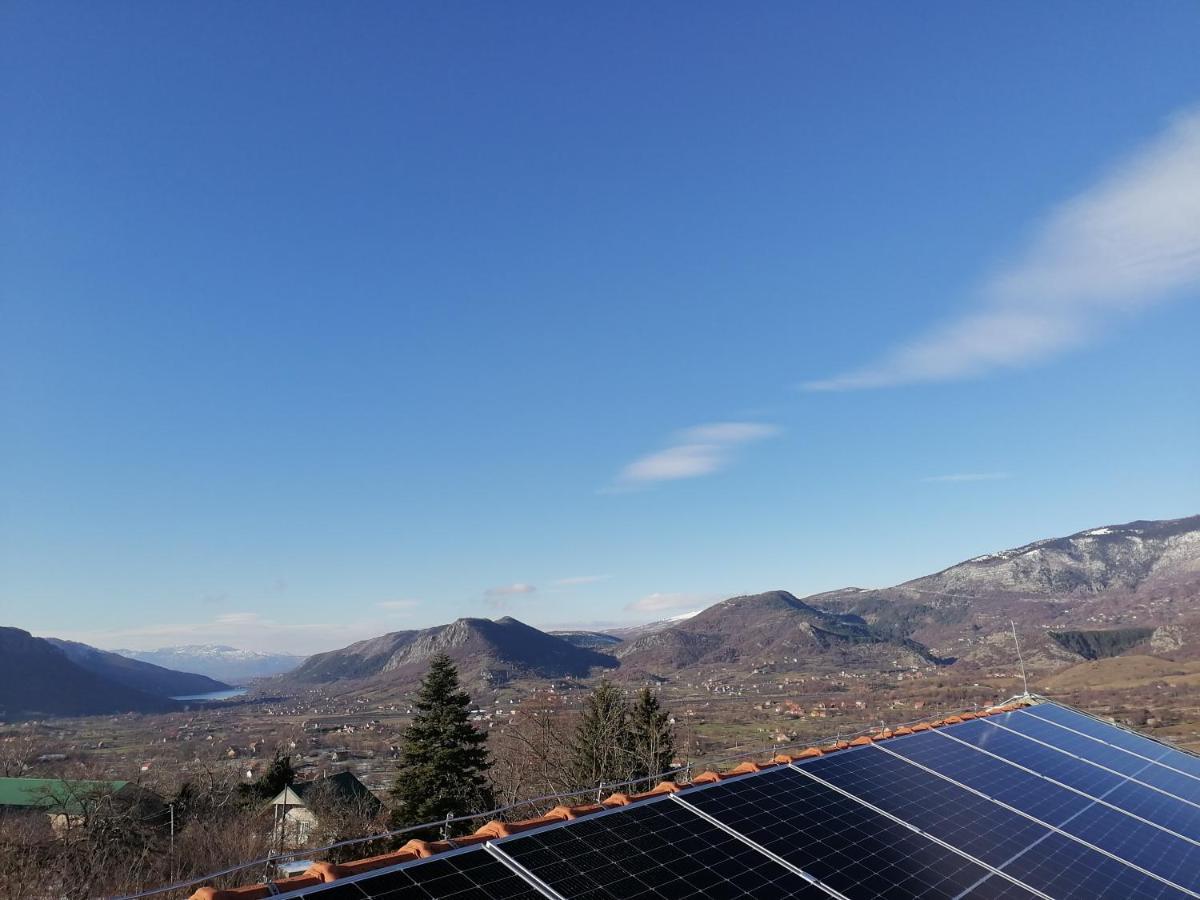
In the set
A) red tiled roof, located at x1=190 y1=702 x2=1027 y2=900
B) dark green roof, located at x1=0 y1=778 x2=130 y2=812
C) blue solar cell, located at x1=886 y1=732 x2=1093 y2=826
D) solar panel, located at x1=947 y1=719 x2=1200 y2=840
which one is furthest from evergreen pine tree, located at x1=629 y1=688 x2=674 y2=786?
red tiled roof, located at x1=190 y1=702 x2=1027 y2=900

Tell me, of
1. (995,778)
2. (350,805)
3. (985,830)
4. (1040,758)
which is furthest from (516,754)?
(985,830)

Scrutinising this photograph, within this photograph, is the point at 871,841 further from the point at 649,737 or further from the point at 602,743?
the point at 649,737

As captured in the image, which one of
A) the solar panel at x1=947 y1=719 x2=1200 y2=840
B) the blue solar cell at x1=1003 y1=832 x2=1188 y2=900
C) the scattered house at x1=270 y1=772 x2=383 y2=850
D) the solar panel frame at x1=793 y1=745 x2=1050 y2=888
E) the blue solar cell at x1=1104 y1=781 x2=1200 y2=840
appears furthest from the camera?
the scattered house at x1=270 y1=772 x2=383 y2=850

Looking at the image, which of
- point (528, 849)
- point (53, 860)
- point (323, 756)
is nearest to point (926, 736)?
point (528, 849)

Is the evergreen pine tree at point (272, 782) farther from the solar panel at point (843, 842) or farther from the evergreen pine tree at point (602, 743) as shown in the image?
the solar panel at point (843, 842)

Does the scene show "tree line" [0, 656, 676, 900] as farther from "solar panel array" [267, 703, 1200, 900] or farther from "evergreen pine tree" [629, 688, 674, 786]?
"solar panel array" [267, 703, 1200, 900]

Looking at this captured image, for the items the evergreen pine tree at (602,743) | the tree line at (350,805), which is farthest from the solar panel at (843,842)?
the evergreen pine tree at (602,743)

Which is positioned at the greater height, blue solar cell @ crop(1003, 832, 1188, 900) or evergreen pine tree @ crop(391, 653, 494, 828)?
blue solar cell @ crop(1003, 832, 1188, 900)
